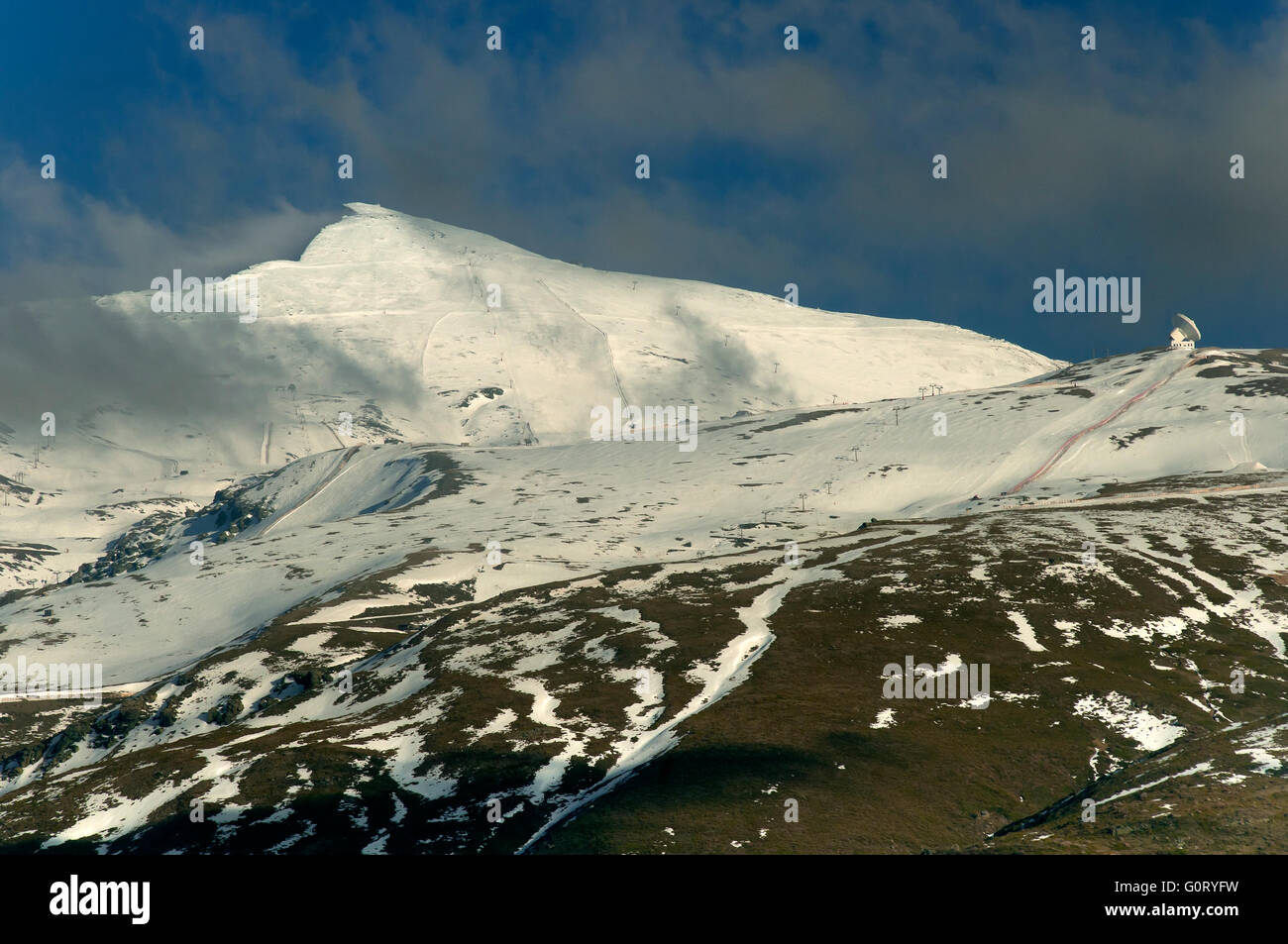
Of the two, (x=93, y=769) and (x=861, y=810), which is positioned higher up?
(x=861, y=810)

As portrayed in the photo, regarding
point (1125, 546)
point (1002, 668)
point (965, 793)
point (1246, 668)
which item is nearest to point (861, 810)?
point (965, 793)

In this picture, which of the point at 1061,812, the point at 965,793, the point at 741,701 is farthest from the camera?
the point at 741,701
